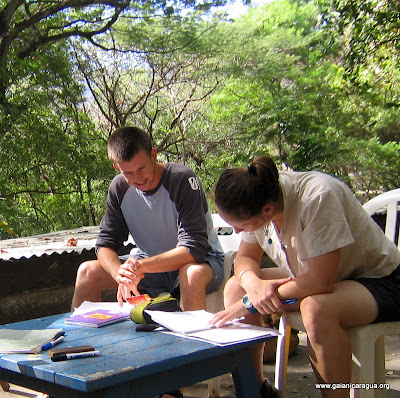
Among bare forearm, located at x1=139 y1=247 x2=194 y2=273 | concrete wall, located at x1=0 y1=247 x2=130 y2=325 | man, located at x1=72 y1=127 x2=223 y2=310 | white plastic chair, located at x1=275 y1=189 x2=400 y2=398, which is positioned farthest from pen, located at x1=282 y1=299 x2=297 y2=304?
concrete wall, located at x1=0 y1=247 x2=130 y2=325

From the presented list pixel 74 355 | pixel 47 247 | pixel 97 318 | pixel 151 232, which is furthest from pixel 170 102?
pixel 74 355

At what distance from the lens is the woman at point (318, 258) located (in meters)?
1.92

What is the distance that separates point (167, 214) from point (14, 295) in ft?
4.03

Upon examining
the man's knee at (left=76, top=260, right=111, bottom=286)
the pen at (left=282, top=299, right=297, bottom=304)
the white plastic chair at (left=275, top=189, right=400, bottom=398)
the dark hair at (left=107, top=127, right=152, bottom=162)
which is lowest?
the white plastic chair at (left=275, top=189, right=400, bottom=398)

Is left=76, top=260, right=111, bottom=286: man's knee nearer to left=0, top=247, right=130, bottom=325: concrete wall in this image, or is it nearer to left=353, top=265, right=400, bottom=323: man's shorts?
left=0, top=247, right=130, bottom=325: concrete wall

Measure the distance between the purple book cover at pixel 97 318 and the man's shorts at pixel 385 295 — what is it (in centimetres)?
87

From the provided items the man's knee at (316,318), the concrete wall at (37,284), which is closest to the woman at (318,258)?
the man's knee at (316,318)

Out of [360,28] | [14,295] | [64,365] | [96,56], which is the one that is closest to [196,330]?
[64,365]

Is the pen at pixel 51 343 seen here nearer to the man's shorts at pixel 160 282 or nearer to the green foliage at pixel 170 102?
the man's shorts at pixel 160 282

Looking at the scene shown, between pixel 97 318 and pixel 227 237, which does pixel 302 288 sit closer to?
pixel 97 318

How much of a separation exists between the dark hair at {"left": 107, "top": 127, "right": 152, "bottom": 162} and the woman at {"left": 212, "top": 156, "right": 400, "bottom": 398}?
0.83 meters

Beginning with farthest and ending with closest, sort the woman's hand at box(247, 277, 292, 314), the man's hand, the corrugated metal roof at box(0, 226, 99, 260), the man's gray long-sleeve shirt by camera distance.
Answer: the corrugated metal roof at box(0, 226, 99, 260), the man's gray long-sleeve shirt, the man's hand, the woman's hand at box(247, 277, 292, 314)

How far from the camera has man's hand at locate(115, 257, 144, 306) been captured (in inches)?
102

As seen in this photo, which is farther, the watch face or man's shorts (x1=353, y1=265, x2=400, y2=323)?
the watch face
